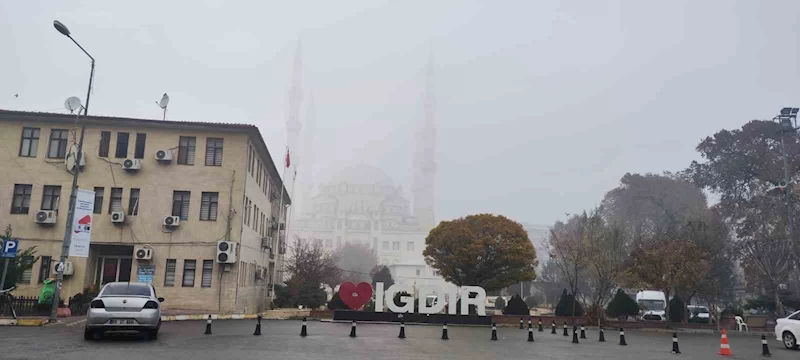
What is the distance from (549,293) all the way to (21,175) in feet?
176

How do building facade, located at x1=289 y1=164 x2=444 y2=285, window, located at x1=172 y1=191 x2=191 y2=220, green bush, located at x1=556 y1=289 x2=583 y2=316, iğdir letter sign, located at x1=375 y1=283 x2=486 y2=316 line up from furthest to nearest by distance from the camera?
building facade, located at x1=289 y1=164 x2=444 y2=285
green bush, located at x1=556 y1=289 x2=583 y2=316
window, located at x1=172 y1=191 x2=191 y2=220
iğdir letter sign, located at x1=375 y1=283 x2=486 y2=316

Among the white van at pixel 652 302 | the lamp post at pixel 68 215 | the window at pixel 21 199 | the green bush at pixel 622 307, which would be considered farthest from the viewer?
the white van at pixel 652 302

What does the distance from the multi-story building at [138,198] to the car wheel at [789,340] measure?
22.1 meters

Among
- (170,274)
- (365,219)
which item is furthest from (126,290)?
(365,219)

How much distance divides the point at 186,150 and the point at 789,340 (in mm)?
26124

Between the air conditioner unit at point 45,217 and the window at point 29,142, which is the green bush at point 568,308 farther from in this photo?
the window at point 29,142

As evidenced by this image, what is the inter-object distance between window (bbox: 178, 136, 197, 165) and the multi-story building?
5cm

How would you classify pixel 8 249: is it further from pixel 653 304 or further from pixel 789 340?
pixel 653 304

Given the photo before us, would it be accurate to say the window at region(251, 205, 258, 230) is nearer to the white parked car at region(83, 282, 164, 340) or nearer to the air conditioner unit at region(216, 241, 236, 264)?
the air conditioner unit at region(216, 241, 236, 264)

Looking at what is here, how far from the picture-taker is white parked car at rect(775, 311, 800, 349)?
760 inches

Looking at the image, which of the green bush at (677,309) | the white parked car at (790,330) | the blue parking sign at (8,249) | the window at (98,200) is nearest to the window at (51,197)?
the window at (98,200)

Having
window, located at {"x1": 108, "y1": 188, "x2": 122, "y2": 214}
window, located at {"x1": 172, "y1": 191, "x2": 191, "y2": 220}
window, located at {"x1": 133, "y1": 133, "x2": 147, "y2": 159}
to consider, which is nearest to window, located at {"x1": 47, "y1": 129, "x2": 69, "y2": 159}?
window, located at {"x1": 108, "y1": 188, "x2": 122, "y2": 214}

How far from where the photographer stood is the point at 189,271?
27.8 meters

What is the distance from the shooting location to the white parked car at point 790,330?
19297 millimetres
